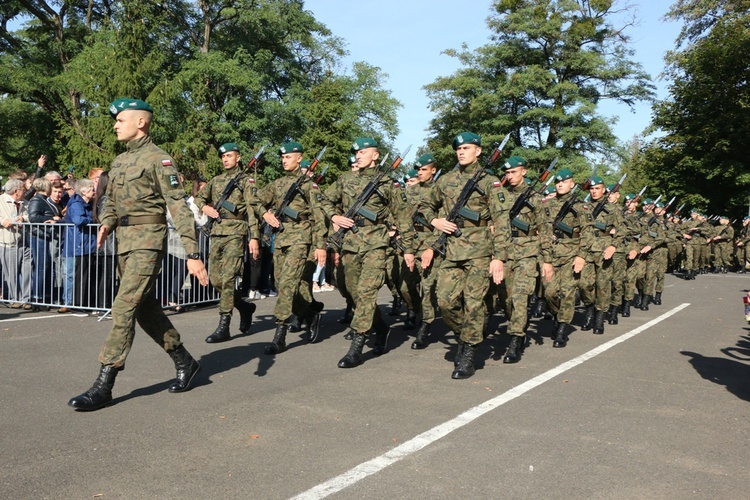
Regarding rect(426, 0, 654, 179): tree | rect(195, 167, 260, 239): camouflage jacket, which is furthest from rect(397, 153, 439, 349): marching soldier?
rect(426, 0, 654, 179): tree

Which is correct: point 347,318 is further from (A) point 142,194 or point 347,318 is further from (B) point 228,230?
(A) point 142,194

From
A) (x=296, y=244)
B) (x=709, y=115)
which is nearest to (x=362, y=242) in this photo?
(x=296, y=244)

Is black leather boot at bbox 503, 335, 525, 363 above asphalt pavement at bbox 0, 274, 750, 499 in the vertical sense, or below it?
above

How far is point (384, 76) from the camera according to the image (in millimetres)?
48531

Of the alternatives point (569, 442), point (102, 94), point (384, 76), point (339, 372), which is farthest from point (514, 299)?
point (384, 76)

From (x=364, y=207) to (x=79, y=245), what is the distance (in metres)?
5.17

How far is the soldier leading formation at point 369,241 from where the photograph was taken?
5395 millimetres

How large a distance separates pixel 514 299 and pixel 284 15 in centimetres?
3466

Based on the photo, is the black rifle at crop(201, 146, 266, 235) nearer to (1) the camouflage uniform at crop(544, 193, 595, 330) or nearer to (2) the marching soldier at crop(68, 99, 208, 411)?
(2) the marching soldier at crop(68, 99, 208, 411)

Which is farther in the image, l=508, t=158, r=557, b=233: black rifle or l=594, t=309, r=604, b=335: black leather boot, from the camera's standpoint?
l=594, t=309, r=604, b=335: black leather boot

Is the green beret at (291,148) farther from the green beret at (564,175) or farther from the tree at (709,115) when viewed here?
the tree at (709,115)

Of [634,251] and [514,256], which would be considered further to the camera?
[634,251]

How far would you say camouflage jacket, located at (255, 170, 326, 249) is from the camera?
7715 mm

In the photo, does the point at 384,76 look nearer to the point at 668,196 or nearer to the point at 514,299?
the point at 668,196
